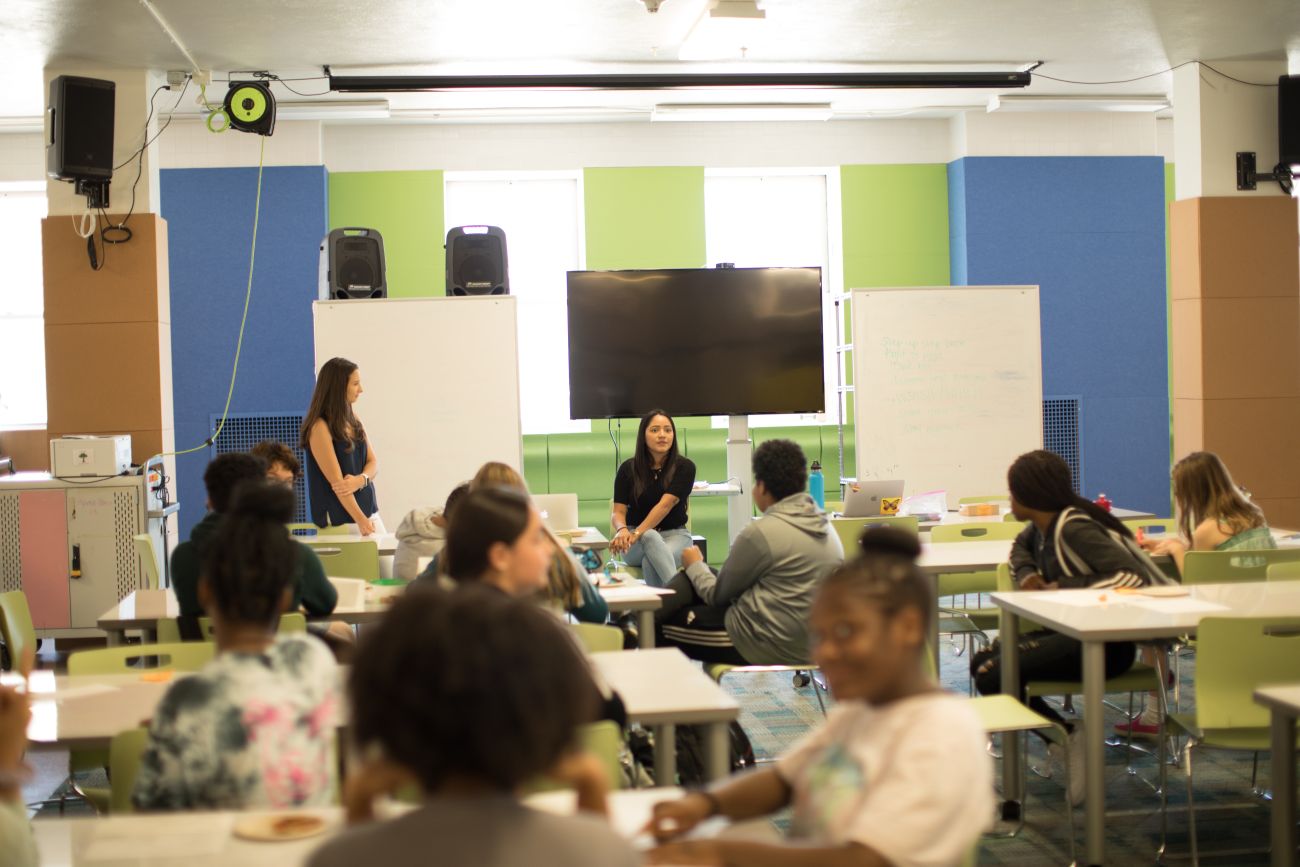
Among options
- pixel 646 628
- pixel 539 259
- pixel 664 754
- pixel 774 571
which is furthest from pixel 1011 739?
pixel 539 259

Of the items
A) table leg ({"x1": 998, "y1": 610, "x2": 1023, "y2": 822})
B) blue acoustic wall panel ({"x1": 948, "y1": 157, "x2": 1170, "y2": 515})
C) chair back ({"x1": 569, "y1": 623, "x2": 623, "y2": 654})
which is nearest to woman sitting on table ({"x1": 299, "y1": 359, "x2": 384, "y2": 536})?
chair back ({"x1": 569, "y1": 623, "x2": 623, "y2": 654})

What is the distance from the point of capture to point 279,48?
7.46 m

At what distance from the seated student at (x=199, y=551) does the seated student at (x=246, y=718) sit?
1.57m

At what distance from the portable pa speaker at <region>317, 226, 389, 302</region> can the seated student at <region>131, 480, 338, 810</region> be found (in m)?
6.24

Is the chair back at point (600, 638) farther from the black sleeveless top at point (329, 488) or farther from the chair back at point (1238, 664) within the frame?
the black sleeveless top at point (329, 488)

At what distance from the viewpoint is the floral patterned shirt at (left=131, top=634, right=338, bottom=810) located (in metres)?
1.96

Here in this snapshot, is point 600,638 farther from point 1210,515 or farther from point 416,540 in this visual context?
point 1210,515

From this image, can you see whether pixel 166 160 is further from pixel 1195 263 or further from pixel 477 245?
pixel 1195 263

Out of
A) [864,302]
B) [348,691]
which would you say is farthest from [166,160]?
[348,691]

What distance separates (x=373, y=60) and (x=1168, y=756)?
602 cm

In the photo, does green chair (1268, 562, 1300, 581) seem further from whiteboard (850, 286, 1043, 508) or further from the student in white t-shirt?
whiteboard (850, 286, 1043, 508)

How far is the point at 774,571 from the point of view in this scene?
4.41 meters

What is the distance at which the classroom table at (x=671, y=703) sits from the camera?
9.07ft

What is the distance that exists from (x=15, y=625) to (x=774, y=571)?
2560 millimetres
